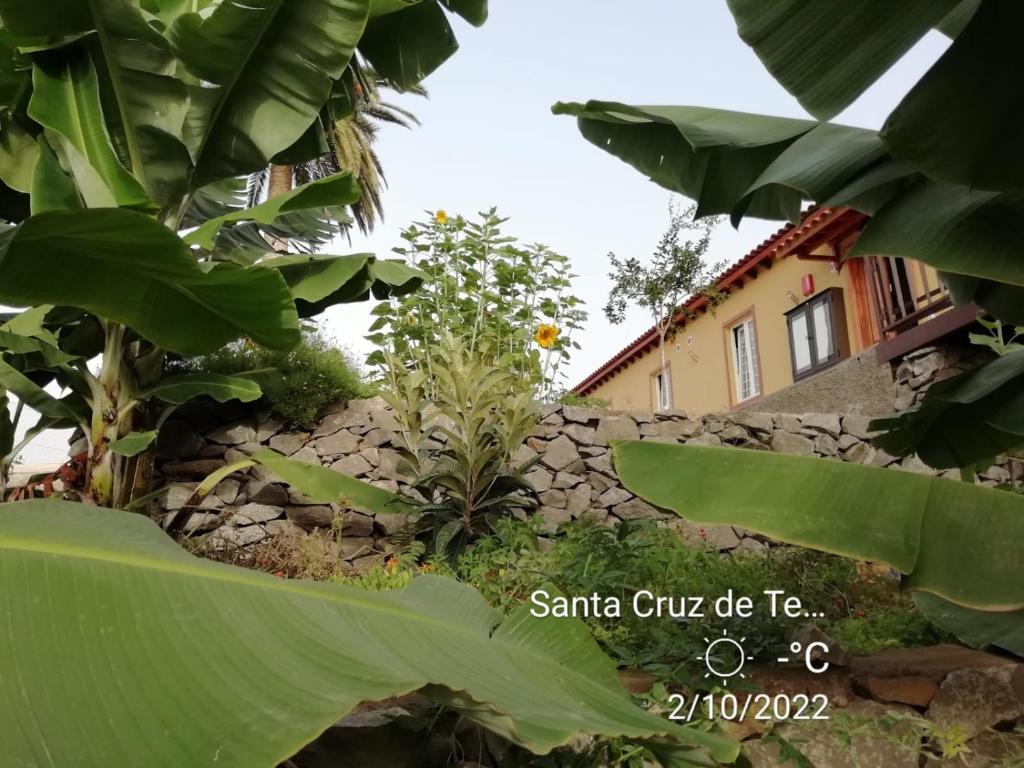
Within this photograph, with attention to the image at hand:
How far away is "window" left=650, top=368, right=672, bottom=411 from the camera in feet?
43.8

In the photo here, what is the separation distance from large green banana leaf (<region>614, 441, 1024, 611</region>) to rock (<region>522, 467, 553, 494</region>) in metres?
4.59

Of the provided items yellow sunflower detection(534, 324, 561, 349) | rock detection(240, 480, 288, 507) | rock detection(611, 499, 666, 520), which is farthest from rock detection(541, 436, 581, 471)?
rock detection(240, 480, 288, 507)

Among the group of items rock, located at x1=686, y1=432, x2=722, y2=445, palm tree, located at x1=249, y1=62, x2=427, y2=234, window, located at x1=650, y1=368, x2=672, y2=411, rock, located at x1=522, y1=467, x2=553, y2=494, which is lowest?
rock, located at x1=522, y1=467, x2=553, y2=494

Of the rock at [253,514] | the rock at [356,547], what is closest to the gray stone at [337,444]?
the rock at [253,514]

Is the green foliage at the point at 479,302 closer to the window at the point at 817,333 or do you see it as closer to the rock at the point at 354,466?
the rock at the point at 354,466

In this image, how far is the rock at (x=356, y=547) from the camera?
5.09 metres

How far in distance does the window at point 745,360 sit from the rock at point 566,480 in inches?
248

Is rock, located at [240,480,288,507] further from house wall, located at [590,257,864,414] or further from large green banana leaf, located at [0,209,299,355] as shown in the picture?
house wall, located at [590,257,864,414]

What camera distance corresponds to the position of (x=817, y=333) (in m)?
9.83

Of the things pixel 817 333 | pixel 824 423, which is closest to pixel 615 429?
pixel 824 423

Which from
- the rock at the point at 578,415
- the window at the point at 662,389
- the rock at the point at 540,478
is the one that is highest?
the window at the point at 662,389

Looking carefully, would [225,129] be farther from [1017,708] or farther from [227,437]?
[1017,708]

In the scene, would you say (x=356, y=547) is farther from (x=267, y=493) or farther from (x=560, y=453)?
(x=560, y=453)

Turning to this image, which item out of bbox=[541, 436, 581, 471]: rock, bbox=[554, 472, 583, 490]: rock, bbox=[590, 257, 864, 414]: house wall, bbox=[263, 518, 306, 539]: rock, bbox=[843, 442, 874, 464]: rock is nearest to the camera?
bbox=[263, 518, 306, 539]: rock
